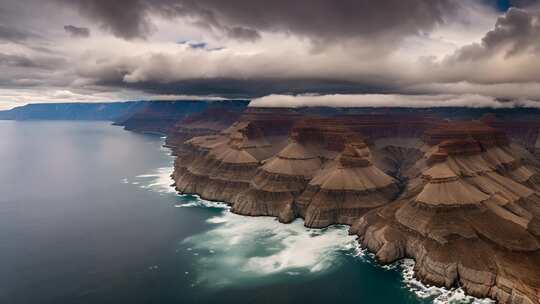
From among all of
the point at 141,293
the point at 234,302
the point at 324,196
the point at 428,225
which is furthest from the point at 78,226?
the point at 428,225

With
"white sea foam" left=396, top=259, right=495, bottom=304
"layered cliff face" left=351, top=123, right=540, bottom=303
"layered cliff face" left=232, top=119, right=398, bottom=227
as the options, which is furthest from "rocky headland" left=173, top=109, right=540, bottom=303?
"white sea foam" left=396, top=259, right=495, bottom=304

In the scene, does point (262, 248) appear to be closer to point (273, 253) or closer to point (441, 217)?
point (273, 253)

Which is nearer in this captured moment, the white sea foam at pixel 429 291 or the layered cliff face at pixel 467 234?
the white sea foam at pixel 429 291

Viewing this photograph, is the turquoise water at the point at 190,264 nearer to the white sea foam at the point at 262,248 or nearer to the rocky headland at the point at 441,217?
the white sea foam at the point at 262,248

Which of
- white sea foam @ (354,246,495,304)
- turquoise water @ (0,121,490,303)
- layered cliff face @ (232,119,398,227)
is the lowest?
turquoise water @ (0,121,490,303)

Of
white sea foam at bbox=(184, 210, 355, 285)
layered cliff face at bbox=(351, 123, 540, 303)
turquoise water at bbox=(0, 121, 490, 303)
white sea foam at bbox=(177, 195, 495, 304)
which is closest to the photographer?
layered cliff face at bbox=(351, 123, 540, 303)

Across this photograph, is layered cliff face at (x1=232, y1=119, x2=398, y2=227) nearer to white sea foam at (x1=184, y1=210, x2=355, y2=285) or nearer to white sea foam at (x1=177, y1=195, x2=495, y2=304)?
white sea foam at (x1=184, y1=210, x2=355, y2=285)

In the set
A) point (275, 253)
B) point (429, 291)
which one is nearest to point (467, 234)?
point (429, 291)

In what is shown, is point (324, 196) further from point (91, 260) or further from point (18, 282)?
point (18, 282)

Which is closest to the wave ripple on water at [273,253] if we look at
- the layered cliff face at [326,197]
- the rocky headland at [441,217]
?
the rocky headland at [441,217]
